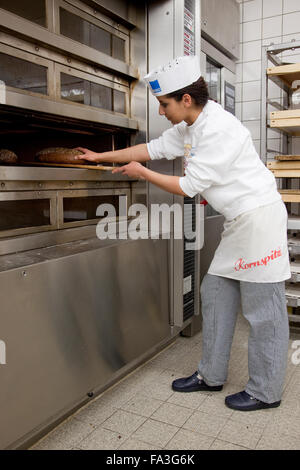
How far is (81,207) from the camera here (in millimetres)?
1924

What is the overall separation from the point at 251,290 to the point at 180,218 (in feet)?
2.19

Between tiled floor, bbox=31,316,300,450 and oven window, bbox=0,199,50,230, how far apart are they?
82cm

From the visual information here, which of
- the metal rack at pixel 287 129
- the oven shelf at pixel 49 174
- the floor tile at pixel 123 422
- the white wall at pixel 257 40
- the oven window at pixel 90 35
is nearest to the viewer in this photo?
the oven shelf at pixel 49 174

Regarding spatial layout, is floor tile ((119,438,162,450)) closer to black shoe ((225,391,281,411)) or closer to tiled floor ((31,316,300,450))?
tiled floor ((31,316,300,450))

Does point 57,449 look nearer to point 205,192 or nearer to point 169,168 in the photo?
point 205,192

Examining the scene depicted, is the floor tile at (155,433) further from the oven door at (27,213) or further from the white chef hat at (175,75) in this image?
the white chef hat at (175,75)

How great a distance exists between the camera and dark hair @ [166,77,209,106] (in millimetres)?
1729

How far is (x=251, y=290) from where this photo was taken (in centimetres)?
176

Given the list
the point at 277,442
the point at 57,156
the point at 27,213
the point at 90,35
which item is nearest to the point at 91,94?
the point at 90,35

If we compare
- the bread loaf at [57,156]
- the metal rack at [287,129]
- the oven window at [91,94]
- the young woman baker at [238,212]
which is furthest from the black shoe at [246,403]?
the oven window at [91,94]

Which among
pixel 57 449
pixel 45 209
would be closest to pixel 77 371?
pixel 57 449

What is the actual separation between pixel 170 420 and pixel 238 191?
977 millimetres

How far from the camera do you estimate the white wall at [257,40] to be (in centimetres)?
293

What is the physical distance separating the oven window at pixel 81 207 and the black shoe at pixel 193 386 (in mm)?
878
